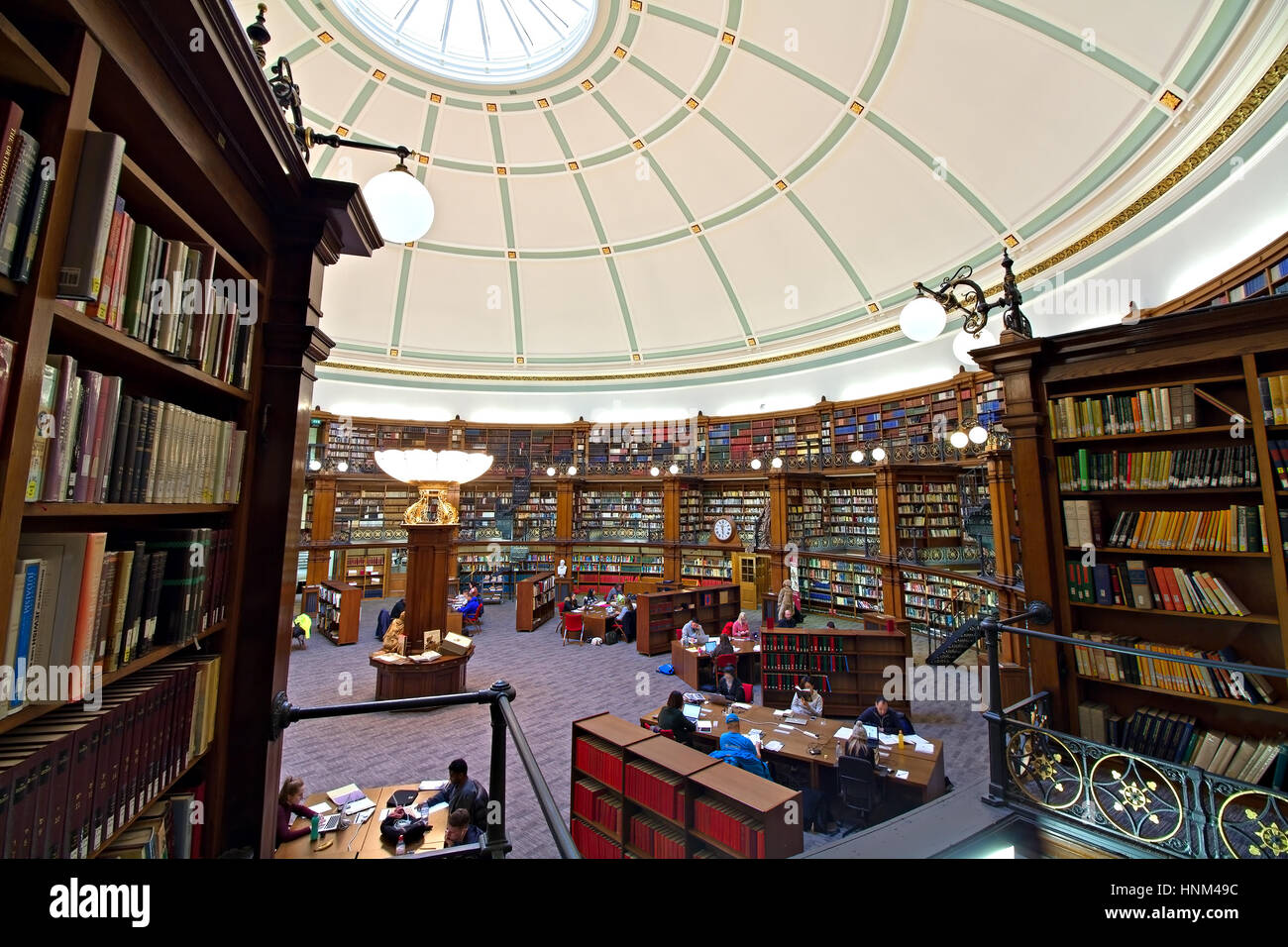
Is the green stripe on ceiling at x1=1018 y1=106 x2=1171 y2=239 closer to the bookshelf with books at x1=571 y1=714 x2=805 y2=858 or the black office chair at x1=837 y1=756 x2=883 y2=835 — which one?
the black office chair at x1=837 y1=756 x2=883 y2=835

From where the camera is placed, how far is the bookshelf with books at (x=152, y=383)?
982 mm

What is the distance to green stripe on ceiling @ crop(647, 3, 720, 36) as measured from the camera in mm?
8258

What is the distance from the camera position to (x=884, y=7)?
7.19 metres

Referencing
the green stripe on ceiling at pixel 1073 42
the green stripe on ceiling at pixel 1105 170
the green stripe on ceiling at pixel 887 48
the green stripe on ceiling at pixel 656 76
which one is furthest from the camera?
the green stripe on ceiling at pixel 656 76

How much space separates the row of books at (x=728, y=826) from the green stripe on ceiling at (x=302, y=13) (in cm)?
1193

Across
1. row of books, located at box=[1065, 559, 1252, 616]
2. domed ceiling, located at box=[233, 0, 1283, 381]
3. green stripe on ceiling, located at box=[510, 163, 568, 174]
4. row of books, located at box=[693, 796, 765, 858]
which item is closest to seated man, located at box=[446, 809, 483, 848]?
row of books, located at box=[693, 796, 765, 858]

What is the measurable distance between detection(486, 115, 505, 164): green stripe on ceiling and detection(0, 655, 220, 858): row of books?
1186 centimetres

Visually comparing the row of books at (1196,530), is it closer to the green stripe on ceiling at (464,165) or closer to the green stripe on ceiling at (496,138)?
the green stripe on ceiling at (496,138)

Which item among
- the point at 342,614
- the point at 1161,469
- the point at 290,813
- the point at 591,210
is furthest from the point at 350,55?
the point at 1161,469

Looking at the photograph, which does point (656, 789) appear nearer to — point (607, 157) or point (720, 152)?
point (720, 152)

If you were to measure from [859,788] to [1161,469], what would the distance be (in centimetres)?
317

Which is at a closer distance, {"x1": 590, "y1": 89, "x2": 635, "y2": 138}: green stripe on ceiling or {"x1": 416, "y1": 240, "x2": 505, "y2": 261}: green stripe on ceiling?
{"x1": 590, "y1": 89, "x2": 635, "y2": 138}: green stripe on ceiling

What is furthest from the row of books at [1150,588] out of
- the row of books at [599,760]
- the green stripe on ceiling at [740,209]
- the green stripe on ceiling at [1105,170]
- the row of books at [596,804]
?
the green stripe on ceiling at [740,209]
